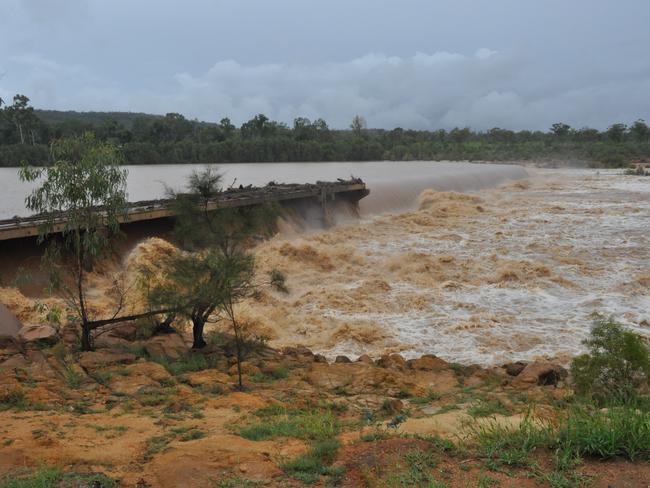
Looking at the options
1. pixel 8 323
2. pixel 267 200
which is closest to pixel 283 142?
pixel 267 200

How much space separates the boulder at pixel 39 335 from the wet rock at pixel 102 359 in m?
1.34

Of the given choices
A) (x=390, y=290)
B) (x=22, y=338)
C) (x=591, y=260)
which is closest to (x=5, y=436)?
(x=22, y=338)

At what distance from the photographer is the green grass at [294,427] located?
6.02 m

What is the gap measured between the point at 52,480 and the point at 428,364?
7.37 meters

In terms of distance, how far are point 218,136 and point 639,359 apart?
79.3 m

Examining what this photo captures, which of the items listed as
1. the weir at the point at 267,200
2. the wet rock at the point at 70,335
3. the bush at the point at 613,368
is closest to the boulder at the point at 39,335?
the wet rock at the point at 70,335

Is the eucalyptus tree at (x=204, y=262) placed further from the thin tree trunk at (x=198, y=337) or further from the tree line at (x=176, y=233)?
the thin tree trunk at (x=198, y=337)

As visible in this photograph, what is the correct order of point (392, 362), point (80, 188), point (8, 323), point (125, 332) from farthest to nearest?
1. point (8, 323)
2. point (125, 332)
3. point (392, 362)
4. point (80, 188)

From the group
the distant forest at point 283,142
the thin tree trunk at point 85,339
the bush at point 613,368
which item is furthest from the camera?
the distant forest at point 283,142

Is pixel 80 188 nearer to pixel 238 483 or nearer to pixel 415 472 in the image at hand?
pixel 238 483

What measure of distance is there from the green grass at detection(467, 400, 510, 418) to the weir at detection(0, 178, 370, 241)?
826 centimetres

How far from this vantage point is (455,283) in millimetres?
17281

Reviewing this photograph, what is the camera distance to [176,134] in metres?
76.4

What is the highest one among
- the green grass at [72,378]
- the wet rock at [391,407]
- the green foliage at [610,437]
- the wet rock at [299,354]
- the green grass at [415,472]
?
the green foliage at [610,437]
